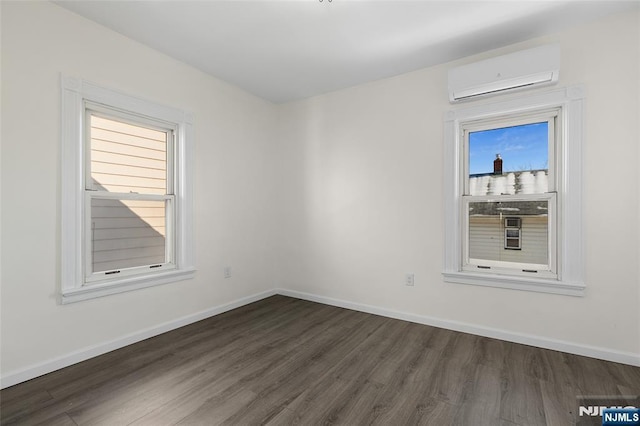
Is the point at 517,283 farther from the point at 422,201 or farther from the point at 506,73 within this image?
the point at 506,73

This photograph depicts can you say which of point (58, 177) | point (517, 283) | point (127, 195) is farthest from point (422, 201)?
point (58, 177)

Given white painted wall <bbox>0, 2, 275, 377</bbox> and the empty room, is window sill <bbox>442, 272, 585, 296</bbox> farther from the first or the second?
white painted wall <bbox>0, 2, 275, 377</bbox>

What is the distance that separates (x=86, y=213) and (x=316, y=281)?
8.53 feet

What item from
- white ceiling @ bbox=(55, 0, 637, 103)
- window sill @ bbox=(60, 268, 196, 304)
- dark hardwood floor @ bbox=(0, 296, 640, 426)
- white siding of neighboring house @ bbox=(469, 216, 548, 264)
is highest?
white ceiling @ bbox=(55, 0, 637, 103)

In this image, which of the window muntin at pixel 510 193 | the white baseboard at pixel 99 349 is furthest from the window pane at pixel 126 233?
the window muntin at pixel 510 193

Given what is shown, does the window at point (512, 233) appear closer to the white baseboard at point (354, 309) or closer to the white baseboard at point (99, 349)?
the white baseboard at point (354, 309)

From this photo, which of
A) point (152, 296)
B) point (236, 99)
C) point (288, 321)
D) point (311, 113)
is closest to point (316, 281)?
point (288, 321)

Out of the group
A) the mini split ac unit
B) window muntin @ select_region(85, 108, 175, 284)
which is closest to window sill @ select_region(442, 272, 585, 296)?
the mini split ac unit

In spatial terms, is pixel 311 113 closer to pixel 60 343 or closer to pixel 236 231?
pixel 236 231

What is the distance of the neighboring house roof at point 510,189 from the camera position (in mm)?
2758

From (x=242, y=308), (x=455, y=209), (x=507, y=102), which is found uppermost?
(x=507, y=102)

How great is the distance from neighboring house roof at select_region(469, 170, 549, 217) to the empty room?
2 cm

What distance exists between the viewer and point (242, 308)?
12.1ft

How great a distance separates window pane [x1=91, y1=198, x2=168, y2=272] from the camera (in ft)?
8.54
